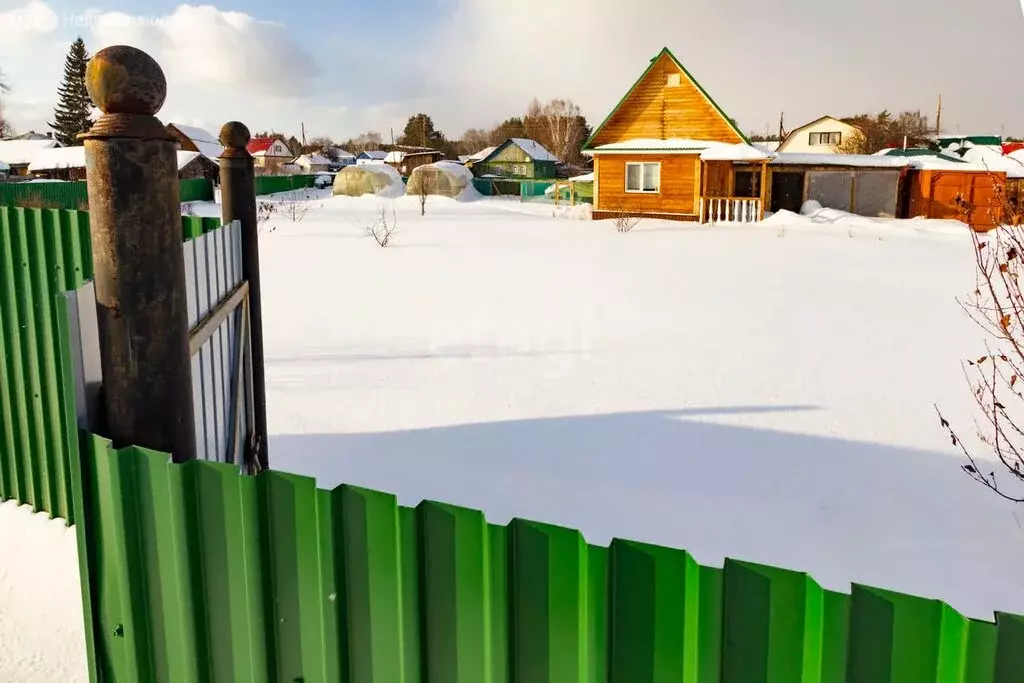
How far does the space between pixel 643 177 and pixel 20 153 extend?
5068 cm

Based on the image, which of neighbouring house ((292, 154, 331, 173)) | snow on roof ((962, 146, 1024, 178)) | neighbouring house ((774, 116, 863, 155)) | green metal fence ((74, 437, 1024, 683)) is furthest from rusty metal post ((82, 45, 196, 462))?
neighbouring house ((292, 154, 331, 173))

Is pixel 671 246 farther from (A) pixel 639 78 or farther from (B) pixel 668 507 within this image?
(B) pixel 668 507

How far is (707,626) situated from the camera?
1.50m

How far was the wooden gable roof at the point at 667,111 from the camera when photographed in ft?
86.3

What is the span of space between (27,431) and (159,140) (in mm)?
2709

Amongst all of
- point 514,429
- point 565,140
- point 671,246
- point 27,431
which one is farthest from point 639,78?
point 565,140

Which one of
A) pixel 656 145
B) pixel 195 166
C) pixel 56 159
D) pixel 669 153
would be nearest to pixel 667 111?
pixel 656 145

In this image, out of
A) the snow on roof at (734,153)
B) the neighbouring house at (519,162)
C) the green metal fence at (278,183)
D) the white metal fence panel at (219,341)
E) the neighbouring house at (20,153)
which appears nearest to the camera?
the white metal fence panel at (219,341)

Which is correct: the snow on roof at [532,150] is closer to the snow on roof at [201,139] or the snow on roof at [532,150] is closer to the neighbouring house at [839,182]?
the snow on roof at [201,139]

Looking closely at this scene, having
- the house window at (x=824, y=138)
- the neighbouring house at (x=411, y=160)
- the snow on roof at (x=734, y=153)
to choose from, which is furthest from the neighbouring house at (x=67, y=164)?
the house window at (x=824, y=138)

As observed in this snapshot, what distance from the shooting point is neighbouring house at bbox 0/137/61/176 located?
54.5 metres

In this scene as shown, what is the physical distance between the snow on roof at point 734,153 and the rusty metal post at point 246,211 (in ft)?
76.5

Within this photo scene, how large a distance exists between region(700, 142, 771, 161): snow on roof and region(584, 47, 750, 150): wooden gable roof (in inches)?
24.4

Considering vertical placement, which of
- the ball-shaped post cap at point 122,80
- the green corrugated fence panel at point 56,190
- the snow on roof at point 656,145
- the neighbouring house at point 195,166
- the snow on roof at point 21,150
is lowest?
the ball-shaped post cap at point 122,80
